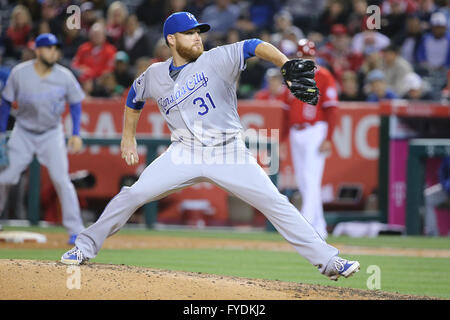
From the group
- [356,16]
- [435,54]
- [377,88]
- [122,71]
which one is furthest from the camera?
[356,16]

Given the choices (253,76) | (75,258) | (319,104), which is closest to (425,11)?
(253,76)

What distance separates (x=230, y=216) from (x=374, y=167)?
2.26 m

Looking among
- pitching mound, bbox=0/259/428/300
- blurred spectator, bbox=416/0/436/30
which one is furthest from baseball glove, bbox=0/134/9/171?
blurred spectator, bbox=416/0/436/30

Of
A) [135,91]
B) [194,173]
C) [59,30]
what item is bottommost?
[194,173]

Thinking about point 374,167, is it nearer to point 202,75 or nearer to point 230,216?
point 230,216

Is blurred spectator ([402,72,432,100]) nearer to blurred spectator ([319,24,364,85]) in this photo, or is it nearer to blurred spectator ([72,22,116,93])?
blurred spectator ([319,24,364,85])

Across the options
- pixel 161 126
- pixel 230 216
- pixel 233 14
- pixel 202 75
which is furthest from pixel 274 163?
pixel 202 75

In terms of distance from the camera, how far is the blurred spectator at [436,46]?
45.3 ft

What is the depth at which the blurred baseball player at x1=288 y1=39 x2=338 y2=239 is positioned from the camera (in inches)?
416

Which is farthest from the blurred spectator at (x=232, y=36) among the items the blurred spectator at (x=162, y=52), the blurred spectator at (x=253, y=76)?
the blurred spectator at (x=162, y=52)

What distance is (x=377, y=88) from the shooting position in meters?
12.9

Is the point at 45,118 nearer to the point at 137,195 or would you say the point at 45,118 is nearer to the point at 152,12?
the point at 137,195

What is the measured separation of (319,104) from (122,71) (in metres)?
4.92
